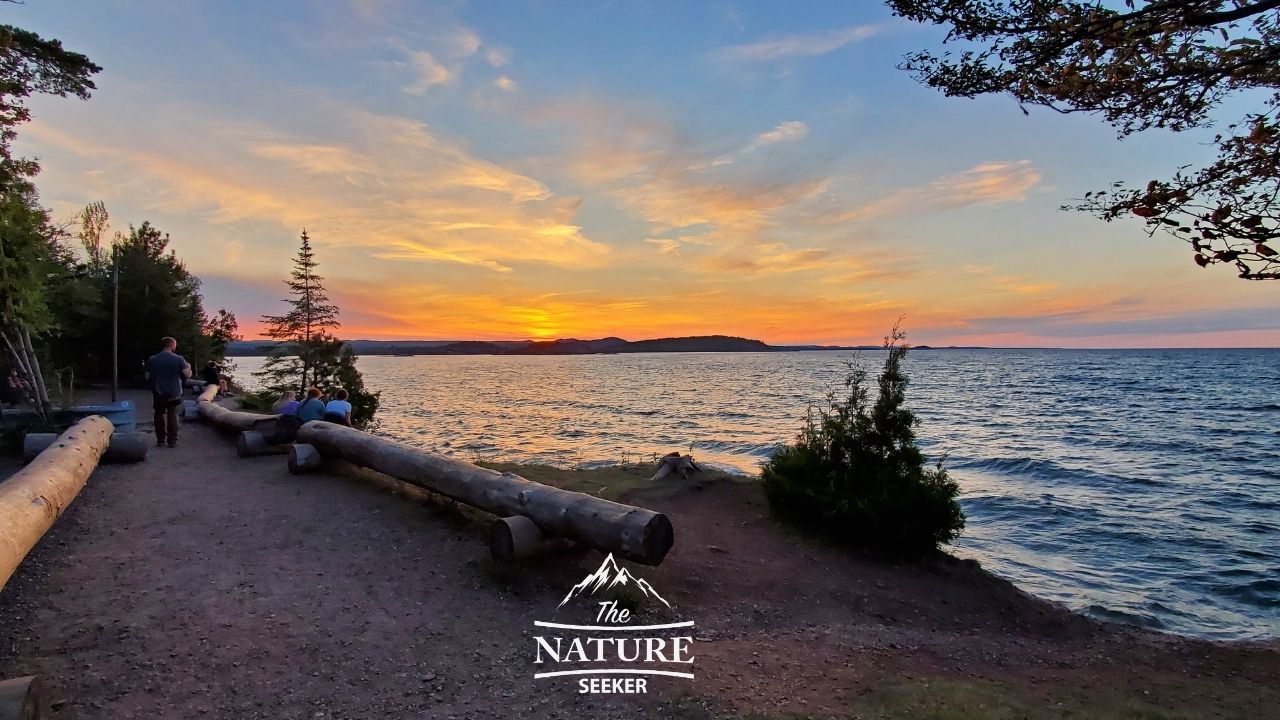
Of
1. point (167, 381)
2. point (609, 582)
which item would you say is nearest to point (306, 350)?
point (167, 381)

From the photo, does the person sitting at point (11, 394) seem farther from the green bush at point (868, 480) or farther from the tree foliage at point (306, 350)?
the green bush at point (868, 480)

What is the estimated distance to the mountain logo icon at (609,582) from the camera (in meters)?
6.43

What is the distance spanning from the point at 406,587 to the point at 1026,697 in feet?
18.6

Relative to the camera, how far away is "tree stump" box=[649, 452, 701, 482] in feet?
41.0

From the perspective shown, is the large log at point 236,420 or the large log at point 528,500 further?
the large log at point 236,420

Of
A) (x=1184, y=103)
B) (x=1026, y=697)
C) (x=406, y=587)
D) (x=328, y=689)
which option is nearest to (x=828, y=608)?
(x=1026, y=697)

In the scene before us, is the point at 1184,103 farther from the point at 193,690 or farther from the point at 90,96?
the point at 90,96

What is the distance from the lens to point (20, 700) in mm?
3338

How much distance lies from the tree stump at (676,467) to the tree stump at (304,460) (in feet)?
20.1

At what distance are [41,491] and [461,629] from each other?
4931mm

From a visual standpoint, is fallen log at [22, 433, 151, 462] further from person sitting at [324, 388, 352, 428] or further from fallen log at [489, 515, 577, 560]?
fallen log at [489, 515, 577, 560]

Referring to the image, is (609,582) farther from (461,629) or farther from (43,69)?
(43,69)

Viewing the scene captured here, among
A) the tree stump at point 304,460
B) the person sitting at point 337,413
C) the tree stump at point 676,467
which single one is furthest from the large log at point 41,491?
the tree stump at point 676,467

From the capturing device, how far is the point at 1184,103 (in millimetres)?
4809
